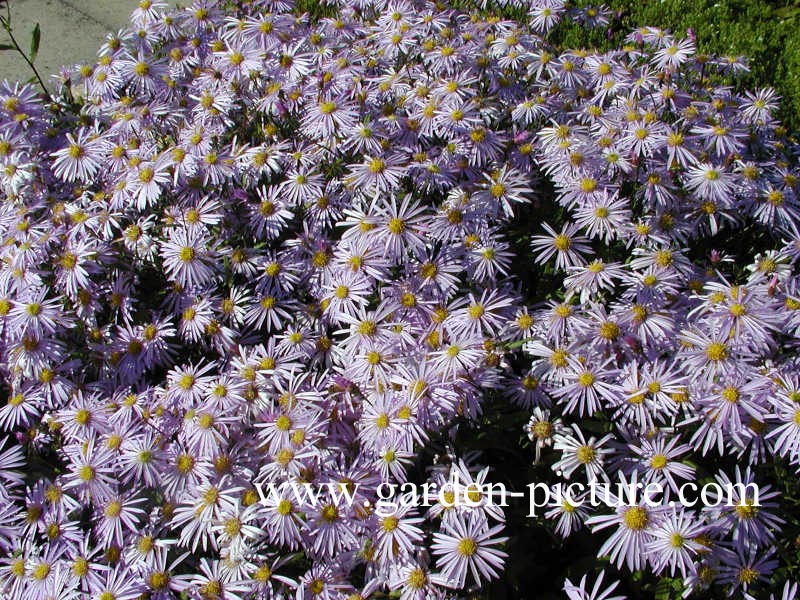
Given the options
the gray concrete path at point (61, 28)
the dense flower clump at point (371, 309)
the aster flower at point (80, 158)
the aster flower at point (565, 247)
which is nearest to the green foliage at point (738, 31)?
the dense flower clump at point (371, 309)

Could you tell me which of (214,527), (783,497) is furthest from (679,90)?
(214,527)

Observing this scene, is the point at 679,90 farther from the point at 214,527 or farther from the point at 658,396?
the point at 214,527

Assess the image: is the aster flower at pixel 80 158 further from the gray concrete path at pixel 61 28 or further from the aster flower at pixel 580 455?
the gray concrete path at pixel 61 28

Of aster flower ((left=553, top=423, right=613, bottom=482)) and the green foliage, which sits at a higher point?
the green foliage

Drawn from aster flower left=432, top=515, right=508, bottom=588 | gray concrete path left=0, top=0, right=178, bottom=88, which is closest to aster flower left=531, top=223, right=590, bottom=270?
aster flower left=432, top=515, right=508, bottom=588

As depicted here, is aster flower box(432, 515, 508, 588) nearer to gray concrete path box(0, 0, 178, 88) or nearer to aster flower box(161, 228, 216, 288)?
aster flower box(161, 228, 216, 288)

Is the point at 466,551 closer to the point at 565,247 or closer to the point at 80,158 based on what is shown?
the point at 565,247
